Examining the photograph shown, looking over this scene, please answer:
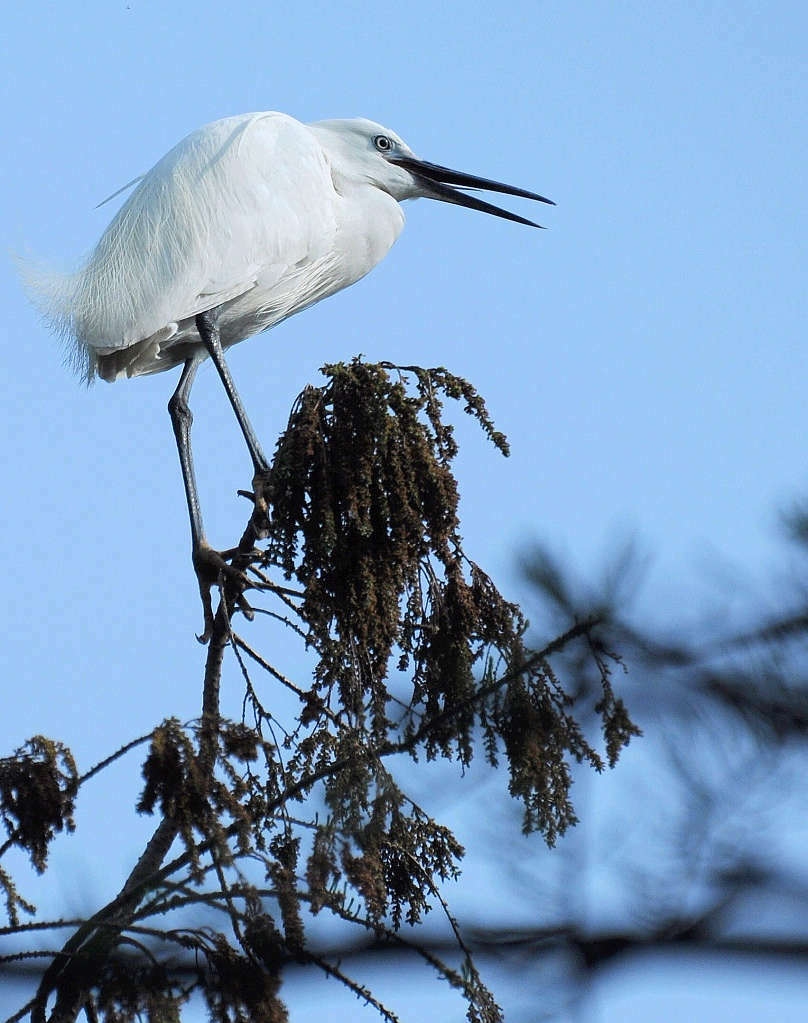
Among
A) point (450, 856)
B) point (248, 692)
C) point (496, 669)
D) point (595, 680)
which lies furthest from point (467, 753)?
point (248, 692)

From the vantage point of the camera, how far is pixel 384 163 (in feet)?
19.4

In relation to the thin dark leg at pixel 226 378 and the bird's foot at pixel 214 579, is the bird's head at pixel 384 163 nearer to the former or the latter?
the thin dark leg at pixel 226 378

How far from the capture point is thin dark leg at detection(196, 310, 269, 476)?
4.76 meters

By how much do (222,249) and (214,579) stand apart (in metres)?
1.58

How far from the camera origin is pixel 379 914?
2.34m

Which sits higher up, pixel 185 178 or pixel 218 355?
pixel 185 178

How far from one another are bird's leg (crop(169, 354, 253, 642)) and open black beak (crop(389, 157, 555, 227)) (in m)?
1.31

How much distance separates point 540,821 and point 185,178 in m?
4.32

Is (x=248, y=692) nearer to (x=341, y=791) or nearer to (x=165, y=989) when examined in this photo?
(x=341, y=791)

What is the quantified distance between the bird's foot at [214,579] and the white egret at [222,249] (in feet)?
1.97

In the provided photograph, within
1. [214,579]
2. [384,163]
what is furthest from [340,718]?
[384,163]

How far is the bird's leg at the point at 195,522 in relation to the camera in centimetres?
390

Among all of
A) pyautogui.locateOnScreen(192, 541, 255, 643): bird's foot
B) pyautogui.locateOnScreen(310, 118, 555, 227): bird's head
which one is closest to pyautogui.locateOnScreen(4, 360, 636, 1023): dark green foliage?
pyautogui.locateOnScreen(192, 541, 255, 643): bird's foot

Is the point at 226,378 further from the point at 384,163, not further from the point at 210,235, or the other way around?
the point at 384,163
